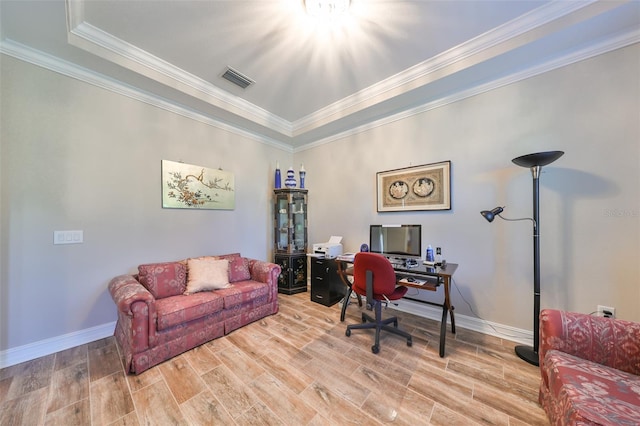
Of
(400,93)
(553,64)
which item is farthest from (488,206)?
(400,93)

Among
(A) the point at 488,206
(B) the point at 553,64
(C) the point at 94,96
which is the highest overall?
(B) the point at 553,64

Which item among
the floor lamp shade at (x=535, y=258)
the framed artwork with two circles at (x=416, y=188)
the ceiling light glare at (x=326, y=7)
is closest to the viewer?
the ceiling light glare at (x=326, y=7)

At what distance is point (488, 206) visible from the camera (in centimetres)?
238

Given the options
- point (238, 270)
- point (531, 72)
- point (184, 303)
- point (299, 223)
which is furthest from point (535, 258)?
point (184, 303)

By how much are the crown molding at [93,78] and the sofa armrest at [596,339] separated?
4.06m

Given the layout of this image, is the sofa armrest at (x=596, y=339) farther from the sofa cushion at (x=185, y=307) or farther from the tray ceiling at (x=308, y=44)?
the sofa cushion at (x=185, y=307)

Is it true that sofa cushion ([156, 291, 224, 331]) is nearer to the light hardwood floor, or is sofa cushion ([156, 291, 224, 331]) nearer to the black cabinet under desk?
the light hardwood floor

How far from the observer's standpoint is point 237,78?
102 inches

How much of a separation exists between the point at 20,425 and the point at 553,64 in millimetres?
4900

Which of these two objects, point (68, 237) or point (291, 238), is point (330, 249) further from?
point (68, 237)

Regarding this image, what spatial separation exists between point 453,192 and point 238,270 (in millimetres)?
2878

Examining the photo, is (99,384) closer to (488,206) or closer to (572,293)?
(488,206)

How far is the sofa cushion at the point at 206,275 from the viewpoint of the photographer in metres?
2.44

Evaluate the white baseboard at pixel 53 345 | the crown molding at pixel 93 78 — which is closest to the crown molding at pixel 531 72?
the crown molding at pixel 93 78
